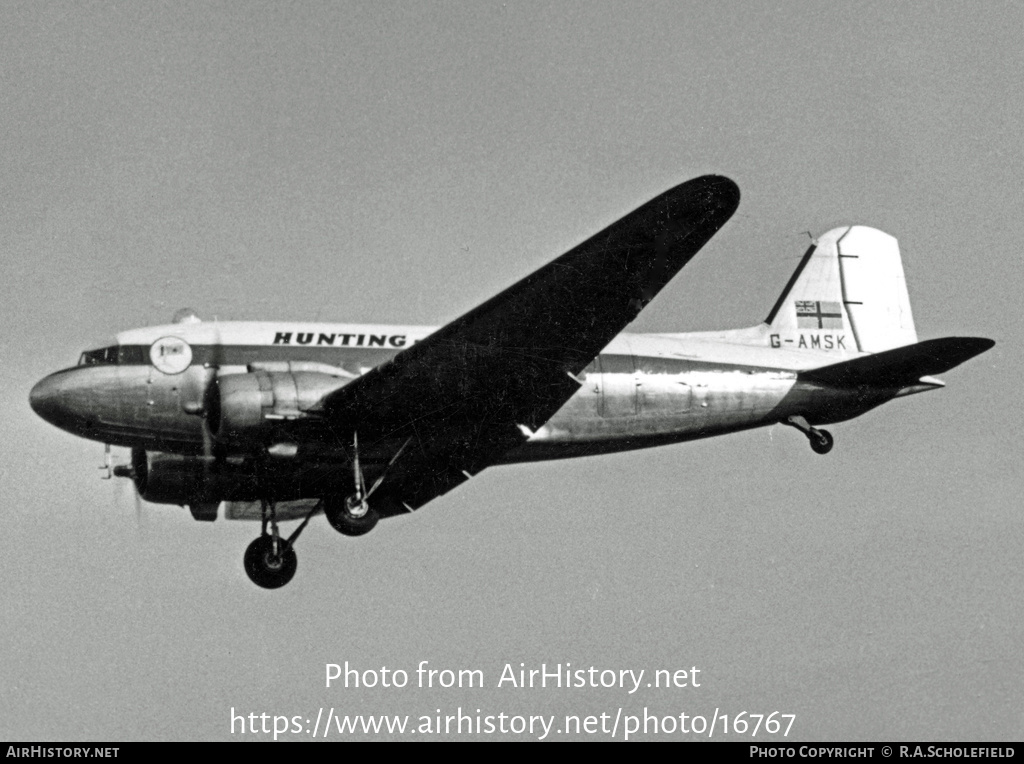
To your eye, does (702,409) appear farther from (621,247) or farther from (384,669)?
(384,669)

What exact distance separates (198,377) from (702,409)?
19.4ft

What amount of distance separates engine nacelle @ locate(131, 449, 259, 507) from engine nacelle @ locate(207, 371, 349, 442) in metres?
1.42

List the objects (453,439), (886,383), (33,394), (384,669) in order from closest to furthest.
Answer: (384,669) < (33,394) < (453,439) < (886,383)

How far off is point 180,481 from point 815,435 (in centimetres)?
762

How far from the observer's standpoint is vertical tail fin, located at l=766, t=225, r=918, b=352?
65.5 ft

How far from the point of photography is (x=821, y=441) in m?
18.3

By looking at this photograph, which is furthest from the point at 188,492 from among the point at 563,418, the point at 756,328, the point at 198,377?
the point at 756,328

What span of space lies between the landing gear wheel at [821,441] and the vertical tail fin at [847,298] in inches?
68.3

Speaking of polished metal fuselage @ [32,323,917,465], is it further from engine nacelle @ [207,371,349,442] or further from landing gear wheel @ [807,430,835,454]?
engine nacelle @ [207,371,349,442]

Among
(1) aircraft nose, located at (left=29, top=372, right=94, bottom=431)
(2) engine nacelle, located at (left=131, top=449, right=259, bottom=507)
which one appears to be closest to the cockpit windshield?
(1) aircraft nose, located at (left=29, top=372, right=94, bottom=431)

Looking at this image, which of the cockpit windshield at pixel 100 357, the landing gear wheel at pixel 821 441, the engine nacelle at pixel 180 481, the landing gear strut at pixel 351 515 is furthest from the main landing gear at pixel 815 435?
the cockpit windshield at pixel 100 357

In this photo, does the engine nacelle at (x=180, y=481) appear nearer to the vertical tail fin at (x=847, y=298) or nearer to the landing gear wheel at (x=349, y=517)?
the landing gear wheel at (x=349, y=517)

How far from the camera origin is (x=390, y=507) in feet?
60.5
